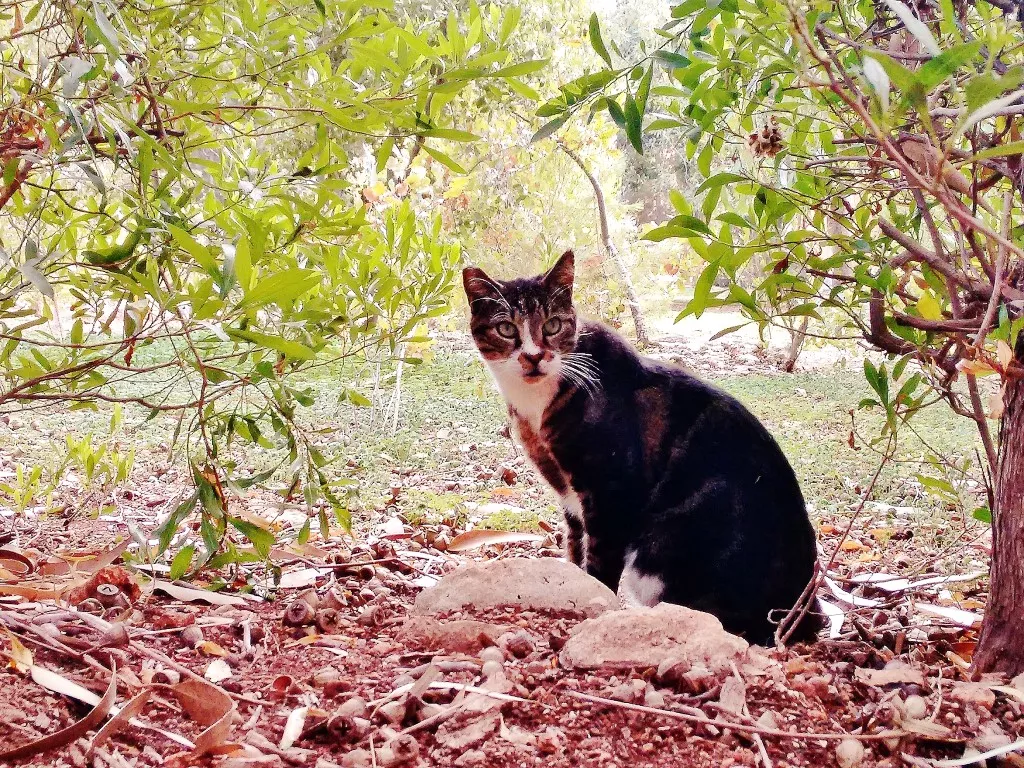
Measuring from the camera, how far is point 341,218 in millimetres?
1154

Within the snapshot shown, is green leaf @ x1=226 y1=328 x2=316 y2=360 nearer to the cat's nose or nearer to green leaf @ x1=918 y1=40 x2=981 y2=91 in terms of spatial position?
green leaf @ x1=918 y1=40 x2=981 y2=91

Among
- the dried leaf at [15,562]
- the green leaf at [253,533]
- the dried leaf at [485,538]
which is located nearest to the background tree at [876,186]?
the green leaf at [253,533]

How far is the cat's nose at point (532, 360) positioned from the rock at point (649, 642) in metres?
0.75

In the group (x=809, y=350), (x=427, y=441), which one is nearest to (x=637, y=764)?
(x=427, y=441)

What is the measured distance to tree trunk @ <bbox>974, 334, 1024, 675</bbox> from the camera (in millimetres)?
860

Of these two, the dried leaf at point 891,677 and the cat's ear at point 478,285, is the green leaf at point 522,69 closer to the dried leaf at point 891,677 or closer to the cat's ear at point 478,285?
the dried leaf at point 891,677

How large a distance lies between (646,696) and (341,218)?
742 millimetres

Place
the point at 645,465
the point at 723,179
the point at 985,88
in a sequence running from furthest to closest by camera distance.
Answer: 1. the point at 645,465
2. the point at 723,179
3. the point at 985,88

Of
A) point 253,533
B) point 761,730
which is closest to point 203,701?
point 253,533

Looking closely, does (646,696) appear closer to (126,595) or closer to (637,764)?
(637,764)

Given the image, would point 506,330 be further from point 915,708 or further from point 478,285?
point 915,708

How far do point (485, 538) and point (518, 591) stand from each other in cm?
66

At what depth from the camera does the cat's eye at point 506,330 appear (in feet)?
5.60

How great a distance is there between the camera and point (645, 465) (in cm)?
152
